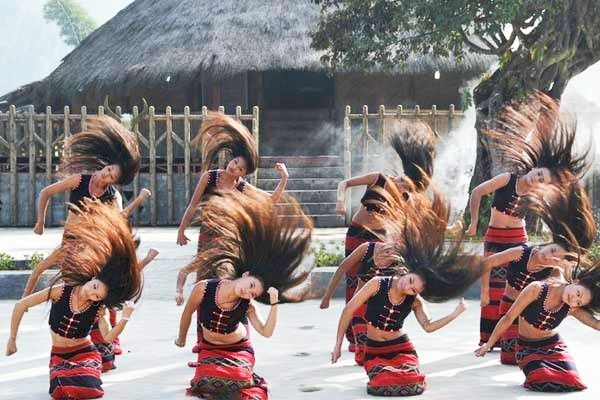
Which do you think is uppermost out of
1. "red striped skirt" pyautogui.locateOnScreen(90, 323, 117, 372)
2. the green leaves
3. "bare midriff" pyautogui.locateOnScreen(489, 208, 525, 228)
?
the green leaves

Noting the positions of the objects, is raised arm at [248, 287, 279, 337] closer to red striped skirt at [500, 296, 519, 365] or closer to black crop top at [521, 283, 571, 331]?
black crop top at [521, 283, 571, 331]

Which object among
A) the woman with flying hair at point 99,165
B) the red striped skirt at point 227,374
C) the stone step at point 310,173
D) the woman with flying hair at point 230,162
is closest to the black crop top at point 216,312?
the red striped skirt at point 227,374

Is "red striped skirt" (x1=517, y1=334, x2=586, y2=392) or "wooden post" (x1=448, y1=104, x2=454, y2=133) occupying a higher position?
"wooden post" (x1=448, y1=104, x2=454, y2=133)

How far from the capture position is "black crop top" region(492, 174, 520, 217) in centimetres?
782

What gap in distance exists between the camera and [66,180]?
787 cm

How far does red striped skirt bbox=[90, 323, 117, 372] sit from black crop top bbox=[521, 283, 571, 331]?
2.74m

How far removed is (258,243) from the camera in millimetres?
6324

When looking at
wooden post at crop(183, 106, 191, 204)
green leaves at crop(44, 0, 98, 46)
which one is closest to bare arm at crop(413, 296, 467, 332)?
wooden post at crop(183, 106, 191, 204)

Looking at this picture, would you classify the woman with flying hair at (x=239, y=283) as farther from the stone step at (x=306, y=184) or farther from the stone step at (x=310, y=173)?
the stone step at (x=310, y=173)

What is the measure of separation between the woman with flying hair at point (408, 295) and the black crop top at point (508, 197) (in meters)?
1.19

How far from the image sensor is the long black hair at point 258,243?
633cm

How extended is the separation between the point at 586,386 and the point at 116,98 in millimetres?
18390

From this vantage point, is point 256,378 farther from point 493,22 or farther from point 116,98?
point 116,98

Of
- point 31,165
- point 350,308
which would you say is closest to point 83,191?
point 350,308
